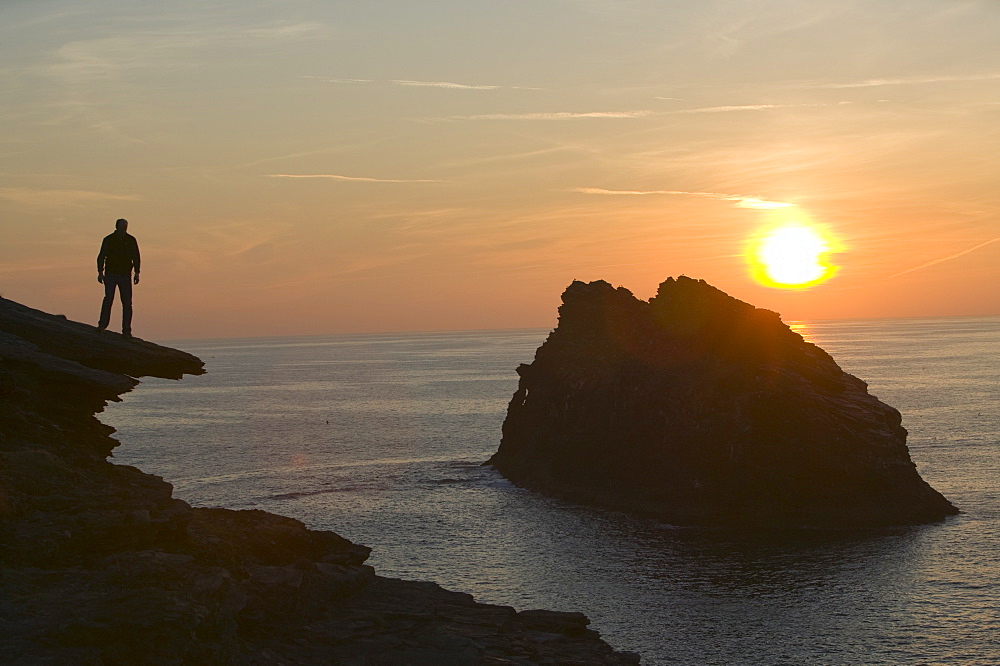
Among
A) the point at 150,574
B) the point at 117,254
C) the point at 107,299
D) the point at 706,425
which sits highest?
the point at 117,254

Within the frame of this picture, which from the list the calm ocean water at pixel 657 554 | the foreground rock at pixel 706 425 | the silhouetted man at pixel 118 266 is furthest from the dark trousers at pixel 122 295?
the foreground rock at pixel 706 425

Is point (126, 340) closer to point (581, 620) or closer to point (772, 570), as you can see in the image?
point (581, 620)

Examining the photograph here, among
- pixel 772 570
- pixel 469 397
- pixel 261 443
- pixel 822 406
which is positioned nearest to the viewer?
pixel 772 570

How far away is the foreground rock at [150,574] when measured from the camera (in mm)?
20531

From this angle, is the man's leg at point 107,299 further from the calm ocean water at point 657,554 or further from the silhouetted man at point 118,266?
the calm ocean water at point 657,554

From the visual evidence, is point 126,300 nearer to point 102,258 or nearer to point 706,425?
point 102,258

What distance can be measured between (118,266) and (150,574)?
11.3m

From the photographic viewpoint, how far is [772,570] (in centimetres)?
4881

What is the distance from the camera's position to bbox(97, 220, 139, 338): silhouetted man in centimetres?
2836

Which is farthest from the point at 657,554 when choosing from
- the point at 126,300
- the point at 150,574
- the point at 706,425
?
the point at 150,574

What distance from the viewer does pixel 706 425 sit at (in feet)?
212

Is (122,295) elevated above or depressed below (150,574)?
above

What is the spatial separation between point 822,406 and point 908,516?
31.3 feet

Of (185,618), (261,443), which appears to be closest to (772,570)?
(185,618)
